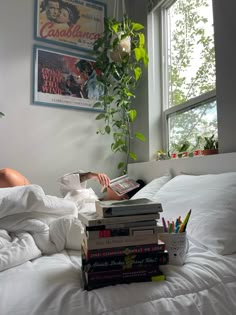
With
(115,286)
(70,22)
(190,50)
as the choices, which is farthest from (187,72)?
(115,286)

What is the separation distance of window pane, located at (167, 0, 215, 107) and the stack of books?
1.28 metres

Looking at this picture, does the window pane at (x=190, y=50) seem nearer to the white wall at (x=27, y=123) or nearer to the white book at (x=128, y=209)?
the white wall at (x=27, y=123)

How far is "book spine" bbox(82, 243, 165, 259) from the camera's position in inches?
25.1

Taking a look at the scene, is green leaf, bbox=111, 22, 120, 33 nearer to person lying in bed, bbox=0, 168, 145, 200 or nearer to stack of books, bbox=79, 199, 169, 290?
person lying in bed, bbox=0, 168, 145, 200

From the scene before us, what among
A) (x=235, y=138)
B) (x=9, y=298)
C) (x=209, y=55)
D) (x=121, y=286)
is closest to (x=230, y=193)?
(x=235, y=138)

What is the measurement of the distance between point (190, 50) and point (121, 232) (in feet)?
5.56

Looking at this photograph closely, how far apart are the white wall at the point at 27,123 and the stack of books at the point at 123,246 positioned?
4.92 feet

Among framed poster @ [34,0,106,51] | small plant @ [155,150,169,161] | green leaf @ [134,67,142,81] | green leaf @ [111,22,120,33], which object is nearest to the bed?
small plant @ [155,150,169,161]

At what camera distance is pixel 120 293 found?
1.89 feet

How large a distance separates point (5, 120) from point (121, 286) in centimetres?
173

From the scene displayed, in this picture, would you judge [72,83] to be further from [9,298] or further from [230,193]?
[9,298]

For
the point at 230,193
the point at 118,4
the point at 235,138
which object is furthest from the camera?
the point at 118,4

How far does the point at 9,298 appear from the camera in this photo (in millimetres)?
538

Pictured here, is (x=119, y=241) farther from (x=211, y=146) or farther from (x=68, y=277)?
(x=211, y=146)
